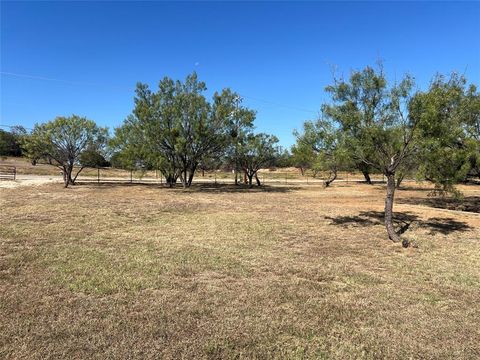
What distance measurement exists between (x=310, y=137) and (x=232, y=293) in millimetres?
5663

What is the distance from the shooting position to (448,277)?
6246 millimetres

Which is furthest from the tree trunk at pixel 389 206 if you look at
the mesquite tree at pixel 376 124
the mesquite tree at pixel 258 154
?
the mesquite tree at pixel 258 154

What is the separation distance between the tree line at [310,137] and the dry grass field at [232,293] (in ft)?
6.85

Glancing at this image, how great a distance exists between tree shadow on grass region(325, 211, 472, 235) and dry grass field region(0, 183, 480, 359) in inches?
29.4

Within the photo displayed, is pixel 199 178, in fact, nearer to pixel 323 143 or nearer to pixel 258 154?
pixel 258 154

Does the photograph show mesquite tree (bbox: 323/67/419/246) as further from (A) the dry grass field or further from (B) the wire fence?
(B) the wire fence

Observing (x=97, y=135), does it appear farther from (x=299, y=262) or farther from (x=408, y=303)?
(x=408, y=303)

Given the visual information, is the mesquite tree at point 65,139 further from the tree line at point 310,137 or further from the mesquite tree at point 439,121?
the mesquite tree at point 439,121

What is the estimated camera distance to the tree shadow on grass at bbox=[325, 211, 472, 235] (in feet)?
35.9

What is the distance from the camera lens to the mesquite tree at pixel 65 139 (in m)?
25.4

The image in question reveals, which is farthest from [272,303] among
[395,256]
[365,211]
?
[365,211]

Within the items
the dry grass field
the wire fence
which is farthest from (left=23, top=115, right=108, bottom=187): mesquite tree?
the dry grass field

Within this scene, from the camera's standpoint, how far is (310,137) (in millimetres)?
9734

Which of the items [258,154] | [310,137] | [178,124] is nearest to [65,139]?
[178,124]
